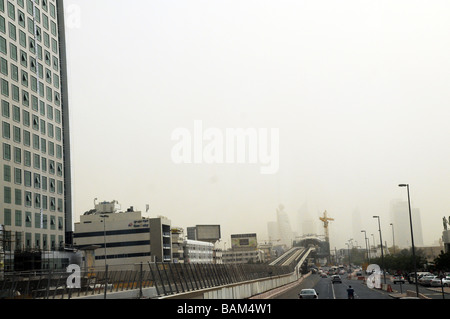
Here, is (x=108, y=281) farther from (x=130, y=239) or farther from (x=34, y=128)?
(x=130, y=239)

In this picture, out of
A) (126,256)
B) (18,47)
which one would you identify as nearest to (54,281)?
(18,47)

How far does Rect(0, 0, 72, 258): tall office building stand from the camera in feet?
244

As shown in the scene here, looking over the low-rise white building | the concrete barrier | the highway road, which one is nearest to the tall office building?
the concrete barrier

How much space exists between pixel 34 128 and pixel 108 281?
Answer: 192ft

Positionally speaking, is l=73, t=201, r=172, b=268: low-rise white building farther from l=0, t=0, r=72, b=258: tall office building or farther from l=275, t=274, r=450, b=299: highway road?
l=275, t=274, r=450, b=299: highway road

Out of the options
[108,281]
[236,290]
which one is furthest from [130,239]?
[108,281]

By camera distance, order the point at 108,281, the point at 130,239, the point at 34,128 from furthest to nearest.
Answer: the point at 130,239 < the point at 34,128 < the point at 108,281

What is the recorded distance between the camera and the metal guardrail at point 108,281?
89.5 ft

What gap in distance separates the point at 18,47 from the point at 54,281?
6081 centimetres

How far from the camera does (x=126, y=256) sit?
472 ft

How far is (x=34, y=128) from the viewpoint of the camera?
273 ft

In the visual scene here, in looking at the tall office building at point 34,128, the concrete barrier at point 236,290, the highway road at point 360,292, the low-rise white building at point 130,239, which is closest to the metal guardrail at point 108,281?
the concrete barrier at point 236,290

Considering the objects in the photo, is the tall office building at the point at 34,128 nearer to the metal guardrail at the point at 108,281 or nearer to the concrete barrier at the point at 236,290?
the concrete barrier at the point at 236,290

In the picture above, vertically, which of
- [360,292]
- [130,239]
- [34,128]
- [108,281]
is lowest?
[360,292]
